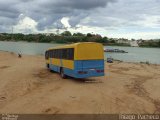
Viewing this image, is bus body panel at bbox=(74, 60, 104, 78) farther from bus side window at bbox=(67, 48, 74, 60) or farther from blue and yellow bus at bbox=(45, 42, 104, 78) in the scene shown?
bus side window at bbox=(67, 48, 74, 60)

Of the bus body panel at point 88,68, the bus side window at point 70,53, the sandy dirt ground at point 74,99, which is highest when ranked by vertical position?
the bus side window at point 70,53

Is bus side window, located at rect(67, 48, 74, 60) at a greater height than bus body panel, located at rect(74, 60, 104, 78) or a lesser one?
greater

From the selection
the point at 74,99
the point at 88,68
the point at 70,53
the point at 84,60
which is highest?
the point at 70,53

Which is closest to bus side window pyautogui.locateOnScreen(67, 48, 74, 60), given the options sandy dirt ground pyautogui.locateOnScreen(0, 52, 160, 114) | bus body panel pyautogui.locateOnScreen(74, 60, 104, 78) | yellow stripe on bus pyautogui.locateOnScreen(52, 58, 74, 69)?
yellow stripe on bus pyautogui.locateOnScreen(52, 58, 74, 69)

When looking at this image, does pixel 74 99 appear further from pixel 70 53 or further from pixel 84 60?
pixel 70 53

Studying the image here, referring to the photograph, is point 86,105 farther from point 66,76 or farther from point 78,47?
point 66,76

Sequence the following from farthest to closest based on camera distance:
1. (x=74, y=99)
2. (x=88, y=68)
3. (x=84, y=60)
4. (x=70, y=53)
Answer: (x=70, y=53) < (x=88, y=68) < (x=84, y=60) < (x=74, y=99)

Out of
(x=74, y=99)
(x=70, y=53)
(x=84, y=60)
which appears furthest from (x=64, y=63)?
(x=74, y=99)

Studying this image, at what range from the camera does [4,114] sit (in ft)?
37.1

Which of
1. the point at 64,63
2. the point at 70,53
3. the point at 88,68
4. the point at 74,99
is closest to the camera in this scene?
the point at 74,99

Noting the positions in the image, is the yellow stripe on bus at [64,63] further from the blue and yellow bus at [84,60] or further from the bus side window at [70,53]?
the bus side window at [70,53]

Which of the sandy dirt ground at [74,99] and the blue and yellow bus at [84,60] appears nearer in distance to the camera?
the sandy dirt ground at [74,99]

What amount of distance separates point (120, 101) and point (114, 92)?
2349 millimetres

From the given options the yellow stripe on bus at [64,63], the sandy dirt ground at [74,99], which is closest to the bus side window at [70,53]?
the yellow stripe on bus at [64,63]
